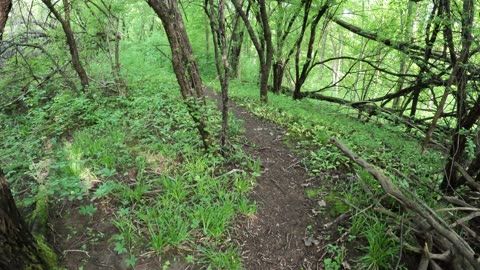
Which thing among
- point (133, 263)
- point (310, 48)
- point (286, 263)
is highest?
point (310, 48)

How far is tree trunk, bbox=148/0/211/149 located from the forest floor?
4.21 ft

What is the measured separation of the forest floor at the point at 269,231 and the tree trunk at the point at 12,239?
52 cm

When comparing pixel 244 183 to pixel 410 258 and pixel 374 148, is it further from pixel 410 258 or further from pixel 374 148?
pixel 374 148

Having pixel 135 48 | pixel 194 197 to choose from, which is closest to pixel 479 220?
pixel 194 197

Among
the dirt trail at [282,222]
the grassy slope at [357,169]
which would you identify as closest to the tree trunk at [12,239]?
Answer: the dirt trail at [282,222]

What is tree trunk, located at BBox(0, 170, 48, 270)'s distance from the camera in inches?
76.4

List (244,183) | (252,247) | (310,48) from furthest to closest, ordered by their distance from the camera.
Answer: (310,48)
(244,183)
(252,247)

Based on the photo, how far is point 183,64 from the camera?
405 centimetres

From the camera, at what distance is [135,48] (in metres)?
11.3

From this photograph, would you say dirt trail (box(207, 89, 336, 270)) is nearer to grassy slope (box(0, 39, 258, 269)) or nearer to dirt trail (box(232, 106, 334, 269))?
dirt trail (box(232, 106, 334, 269))

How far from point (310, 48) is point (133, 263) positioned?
25.9 feet

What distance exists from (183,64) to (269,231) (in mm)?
2539

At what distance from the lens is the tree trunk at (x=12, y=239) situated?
194cm

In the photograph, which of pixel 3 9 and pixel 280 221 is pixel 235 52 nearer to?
pixel 280 221
